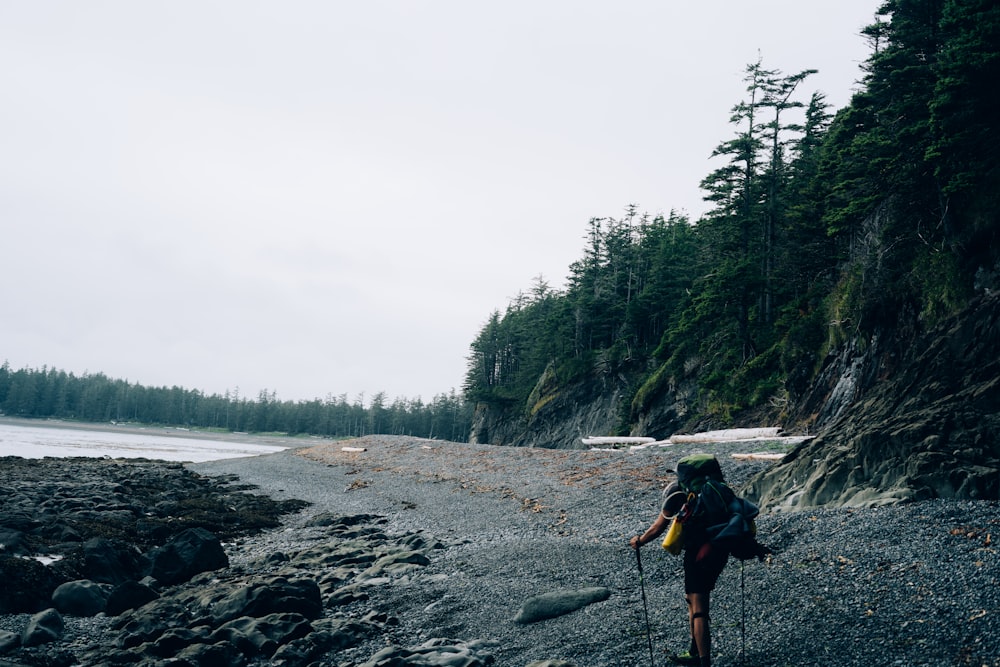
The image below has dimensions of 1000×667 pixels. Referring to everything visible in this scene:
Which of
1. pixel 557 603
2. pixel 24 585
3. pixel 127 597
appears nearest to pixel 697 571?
pixel 557 603

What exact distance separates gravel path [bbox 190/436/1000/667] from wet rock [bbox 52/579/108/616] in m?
4.85

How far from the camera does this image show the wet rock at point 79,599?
10.8 meters

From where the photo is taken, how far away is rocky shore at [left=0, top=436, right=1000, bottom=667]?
663cm

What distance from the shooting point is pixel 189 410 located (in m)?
150

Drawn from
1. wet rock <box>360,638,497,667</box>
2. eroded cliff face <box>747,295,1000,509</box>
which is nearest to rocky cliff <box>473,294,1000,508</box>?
eroded cliff face <box>747,295,1000,509</box>

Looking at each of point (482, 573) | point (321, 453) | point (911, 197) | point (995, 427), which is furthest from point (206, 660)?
point (321, 453)

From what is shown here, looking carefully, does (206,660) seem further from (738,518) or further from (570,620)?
(738,518)

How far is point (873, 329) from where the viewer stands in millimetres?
20047

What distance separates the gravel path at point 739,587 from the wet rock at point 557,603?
19 cm

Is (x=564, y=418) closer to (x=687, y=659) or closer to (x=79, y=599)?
(x=79, y=599)

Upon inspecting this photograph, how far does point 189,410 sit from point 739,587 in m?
163

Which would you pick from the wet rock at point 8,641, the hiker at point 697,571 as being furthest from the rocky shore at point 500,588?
the hiker at point 697,571

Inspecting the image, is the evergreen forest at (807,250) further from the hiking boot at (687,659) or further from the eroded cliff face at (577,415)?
the hiking boot at (687,659)

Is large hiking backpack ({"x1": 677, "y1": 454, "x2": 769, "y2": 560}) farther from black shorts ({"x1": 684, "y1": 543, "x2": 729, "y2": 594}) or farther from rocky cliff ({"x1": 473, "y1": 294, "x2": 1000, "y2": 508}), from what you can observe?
rocky cliff ({"x1": 473, "y1": 294, "x2": 1000, "y2": 508})
